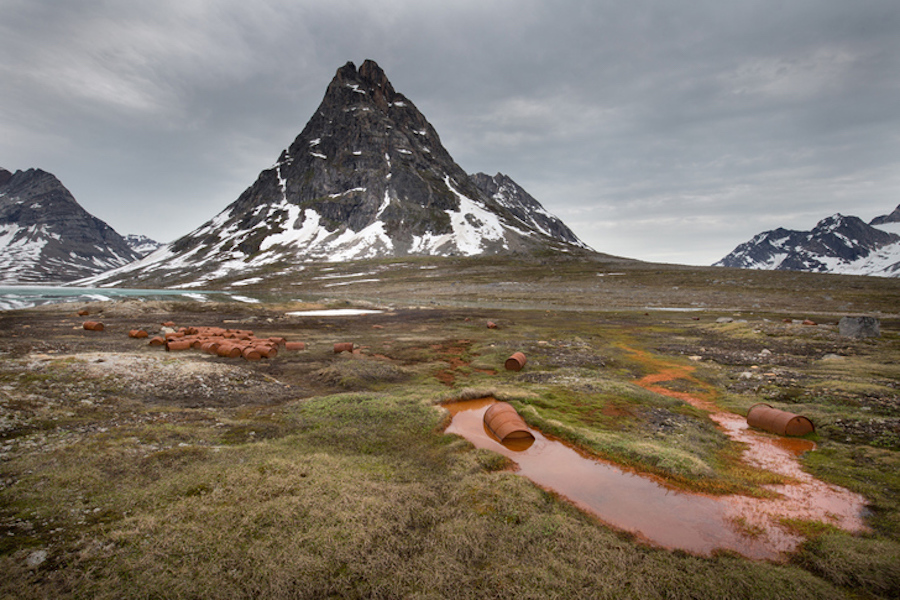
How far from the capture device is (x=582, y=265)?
154 metres

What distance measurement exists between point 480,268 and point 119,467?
149571mm

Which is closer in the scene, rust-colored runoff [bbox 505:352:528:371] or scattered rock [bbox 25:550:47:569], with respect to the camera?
scattered rock [bbox 25:550:47:569]

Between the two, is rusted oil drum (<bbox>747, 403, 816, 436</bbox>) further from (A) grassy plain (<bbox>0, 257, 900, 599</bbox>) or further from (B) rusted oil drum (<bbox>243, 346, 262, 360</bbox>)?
(B) rusted oil drum (<bbox>243, 346, 262, 360</bbox>)

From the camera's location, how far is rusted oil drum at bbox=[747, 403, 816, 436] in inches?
467

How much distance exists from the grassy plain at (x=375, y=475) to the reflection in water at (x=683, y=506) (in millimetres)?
421

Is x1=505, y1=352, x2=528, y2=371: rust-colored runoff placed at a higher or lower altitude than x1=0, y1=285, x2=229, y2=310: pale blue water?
higher

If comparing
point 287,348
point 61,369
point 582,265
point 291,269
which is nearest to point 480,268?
point 582,265

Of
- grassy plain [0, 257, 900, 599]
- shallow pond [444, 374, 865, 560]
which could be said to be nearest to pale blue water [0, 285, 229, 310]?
grassy plain [0, 257, 900, 599]

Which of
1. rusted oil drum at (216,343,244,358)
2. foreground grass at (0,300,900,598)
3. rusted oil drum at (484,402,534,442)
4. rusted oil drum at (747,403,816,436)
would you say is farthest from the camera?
rusted oil drum at (216,343,244,358)

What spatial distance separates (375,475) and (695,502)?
286 inches

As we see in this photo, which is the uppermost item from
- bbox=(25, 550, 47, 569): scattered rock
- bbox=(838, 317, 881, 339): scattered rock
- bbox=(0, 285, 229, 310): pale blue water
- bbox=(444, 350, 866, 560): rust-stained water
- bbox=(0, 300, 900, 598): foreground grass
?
bbox=(838, 317, 881, 339): scattered rock

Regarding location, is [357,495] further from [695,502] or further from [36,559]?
[695,502]

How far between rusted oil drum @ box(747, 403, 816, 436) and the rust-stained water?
448 millimetres

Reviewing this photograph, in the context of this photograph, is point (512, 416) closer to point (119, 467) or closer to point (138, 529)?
point (138, 529)
